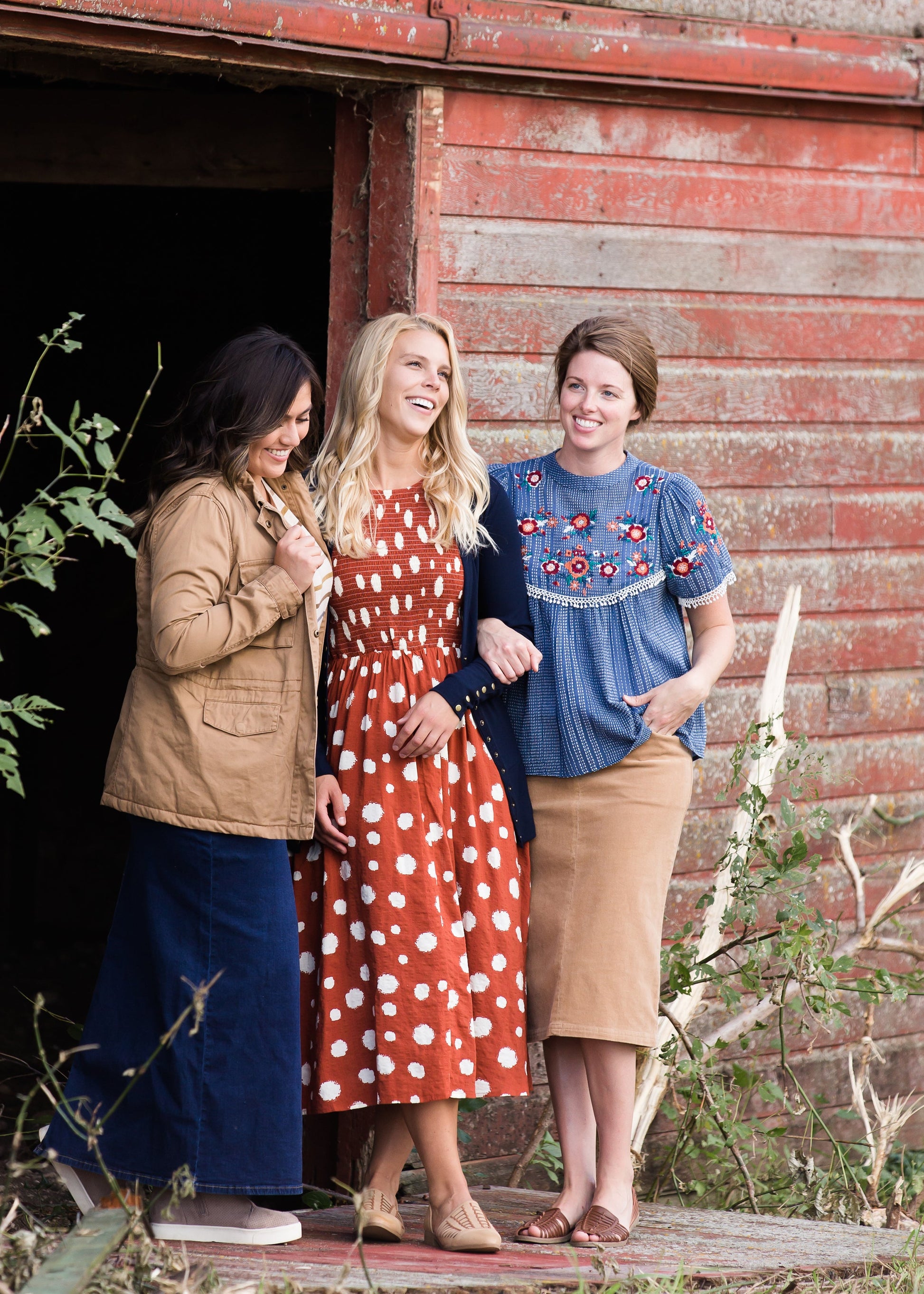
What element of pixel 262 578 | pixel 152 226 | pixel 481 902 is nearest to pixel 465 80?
pixel 262 578

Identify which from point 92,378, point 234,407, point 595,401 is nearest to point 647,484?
point 595,401

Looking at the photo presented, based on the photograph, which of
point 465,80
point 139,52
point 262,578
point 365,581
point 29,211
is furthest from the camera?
point 29,211

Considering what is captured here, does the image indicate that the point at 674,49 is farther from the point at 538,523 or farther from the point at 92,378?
the point at 92,378

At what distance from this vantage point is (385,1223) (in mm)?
2955

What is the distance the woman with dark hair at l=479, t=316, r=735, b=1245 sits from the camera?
3.11 m

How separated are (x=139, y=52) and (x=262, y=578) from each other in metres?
1.40

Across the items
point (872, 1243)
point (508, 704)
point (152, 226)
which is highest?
point (152, 226)

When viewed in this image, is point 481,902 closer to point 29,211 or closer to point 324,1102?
point 324,1102

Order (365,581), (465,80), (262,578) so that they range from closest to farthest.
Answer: (262,578)
(365,581)
(465,80)

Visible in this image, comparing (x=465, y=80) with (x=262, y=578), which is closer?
(x=262, y=578)

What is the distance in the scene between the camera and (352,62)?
11.8 ft

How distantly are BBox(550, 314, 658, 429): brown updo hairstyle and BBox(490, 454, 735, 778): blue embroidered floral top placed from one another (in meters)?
0.18

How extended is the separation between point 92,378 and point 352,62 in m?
4.08

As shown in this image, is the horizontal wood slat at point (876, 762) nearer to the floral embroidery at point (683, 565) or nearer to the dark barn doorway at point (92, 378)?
the floral embroidery at point (683, 565)
